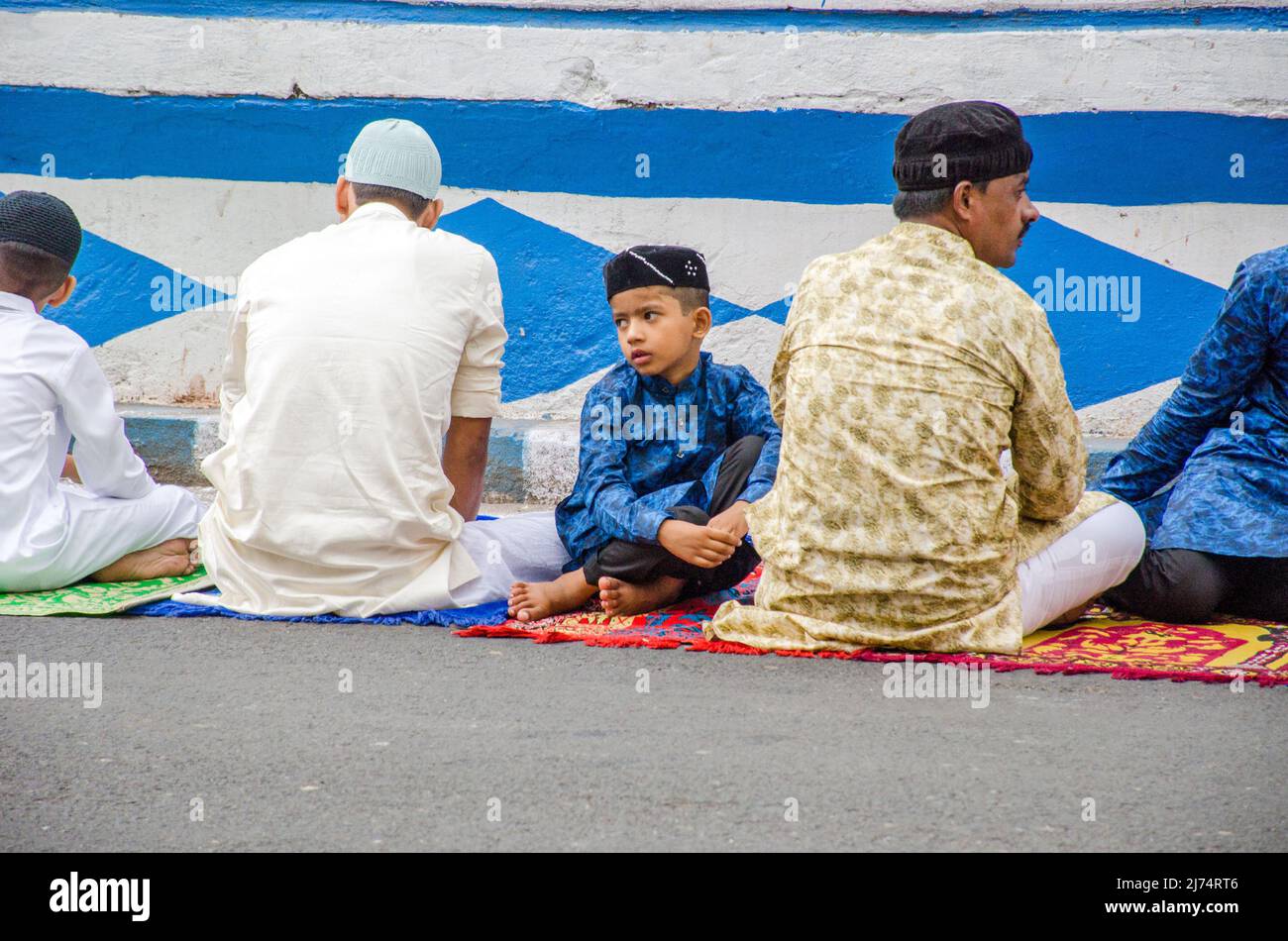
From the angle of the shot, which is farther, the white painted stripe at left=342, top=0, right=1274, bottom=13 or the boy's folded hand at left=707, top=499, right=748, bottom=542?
the white painted stripe at left=342, top=0, right=1274, bottom=13

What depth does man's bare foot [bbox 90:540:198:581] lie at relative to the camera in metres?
4.26

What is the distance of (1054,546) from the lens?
3506 mm

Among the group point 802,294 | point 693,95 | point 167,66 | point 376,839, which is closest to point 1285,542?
point 802,294

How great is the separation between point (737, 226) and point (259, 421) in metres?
2.94

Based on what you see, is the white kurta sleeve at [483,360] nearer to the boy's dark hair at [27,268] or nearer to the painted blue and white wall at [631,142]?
the boy's dark hair at [27,268]

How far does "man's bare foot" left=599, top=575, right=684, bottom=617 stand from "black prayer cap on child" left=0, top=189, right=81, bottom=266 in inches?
74.0

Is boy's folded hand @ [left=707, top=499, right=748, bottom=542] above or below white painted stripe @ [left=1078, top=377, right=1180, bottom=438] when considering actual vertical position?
below

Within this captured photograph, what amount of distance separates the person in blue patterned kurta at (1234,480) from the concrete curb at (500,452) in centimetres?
175

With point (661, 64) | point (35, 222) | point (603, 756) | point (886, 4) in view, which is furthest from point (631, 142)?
point (603, 756)

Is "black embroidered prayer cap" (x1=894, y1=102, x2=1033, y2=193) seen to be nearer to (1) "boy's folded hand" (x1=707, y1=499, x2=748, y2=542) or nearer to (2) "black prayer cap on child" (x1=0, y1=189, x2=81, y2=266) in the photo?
(1) "boy's folded hand" (x1=707, y1=499, x2=748, y2=542)

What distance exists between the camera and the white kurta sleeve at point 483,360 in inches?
150

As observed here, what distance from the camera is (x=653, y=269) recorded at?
397cm

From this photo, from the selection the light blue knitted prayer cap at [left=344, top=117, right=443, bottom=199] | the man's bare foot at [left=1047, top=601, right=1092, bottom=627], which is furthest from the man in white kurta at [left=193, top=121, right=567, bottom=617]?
the man's bare foot at [left=1047, top=601, right=1092, bottom=627]

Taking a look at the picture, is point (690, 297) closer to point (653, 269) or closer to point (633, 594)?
point (653, 269)
